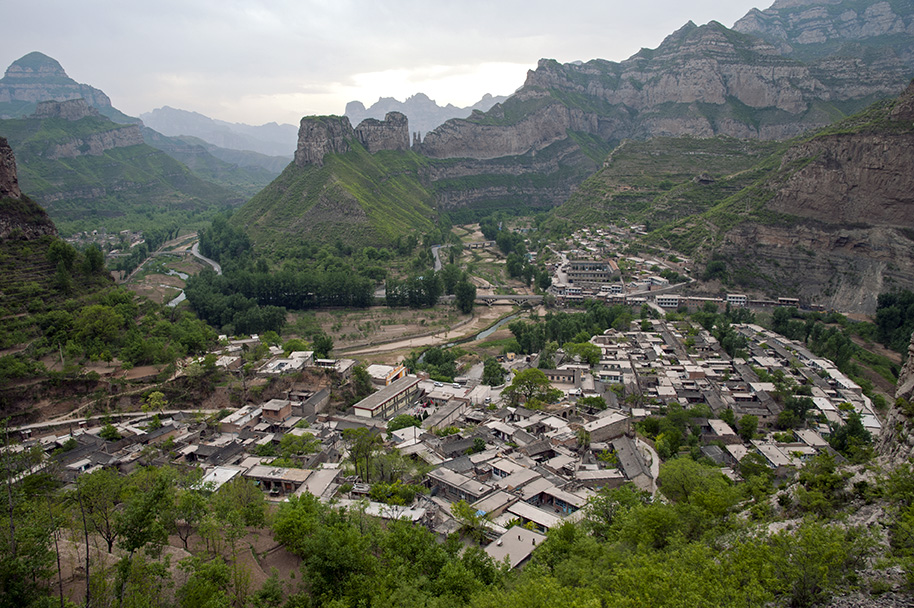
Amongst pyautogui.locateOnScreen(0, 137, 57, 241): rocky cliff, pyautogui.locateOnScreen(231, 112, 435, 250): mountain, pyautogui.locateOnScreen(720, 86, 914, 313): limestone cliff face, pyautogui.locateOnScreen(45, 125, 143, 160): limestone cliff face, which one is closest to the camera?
pyautogui.locateOnScreen(0, 137, 57, 241): rocky cliff

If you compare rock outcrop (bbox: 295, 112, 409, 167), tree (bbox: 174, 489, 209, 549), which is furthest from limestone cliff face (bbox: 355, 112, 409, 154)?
tree (bbox: 174, 489, 209, 549)

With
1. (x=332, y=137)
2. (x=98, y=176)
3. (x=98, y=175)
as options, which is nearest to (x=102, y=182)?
(x=98, y=176)

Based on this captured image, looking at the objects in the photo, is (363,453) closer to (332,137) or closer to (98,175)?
(332,137)

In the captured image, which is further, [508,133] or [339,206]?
[508,133]

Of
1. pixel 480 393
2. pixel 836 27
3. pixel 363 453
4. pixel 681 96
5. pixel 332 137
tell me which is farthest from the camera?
pixel 836 27

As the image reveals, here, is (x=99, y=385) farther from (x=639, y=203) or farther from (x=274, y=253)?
(x=639, y=203)

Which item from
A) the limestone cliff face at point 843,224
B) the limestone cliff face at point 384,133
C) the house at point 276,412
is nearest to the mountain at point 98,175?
the limestone cliff face at point 384,133

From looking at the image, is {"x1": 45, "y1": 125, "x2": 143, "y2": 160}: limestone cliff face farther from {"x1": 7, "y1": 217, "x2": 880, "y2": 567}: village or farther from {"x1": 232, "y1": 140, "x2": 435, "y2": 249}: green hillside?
{"x1": 7, "y1": 217, "x2": 880, "y2": 567}: village
